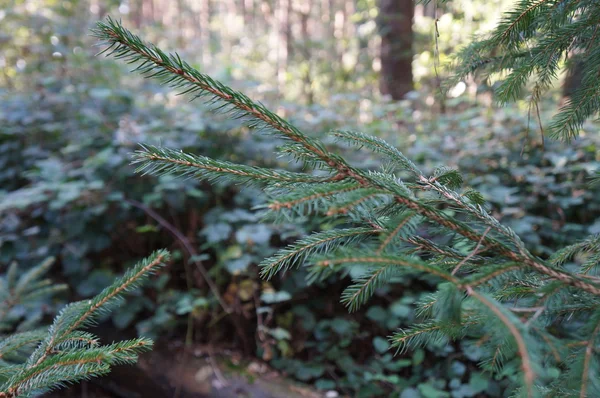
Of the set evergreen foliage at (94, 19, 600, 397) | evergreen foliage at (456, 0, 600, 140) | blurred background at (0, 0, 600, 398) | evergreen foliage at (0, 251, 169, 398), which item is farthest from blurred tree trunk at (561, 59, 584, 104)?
evergreen foliage at (0, 251, 169, 398)

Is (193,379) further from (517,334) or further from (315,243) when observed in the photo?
(517,334)

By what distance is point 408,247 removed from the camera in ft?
2.21

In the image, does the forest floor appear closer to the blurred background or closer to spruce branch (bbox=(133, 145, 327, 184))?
the blurred background

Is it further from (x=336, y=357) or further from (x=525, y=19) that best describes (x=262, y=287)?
(x=525, y=19)

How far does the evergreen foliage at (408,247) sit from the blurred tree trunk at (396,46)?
4085mm

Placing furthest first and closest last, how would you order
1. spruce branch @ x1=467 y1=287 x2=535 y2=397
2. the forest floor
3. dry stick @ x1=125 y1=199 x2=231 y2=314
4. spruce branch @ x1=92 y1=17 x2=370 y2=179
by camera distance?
dry stick @ x1=125 y1=199 x2=231 y2=314 < the forest floor < spruce branch @ x1=92 y1=17 x2=370 y2=179 < spruce branch @ x1=467 y1=287 x2=535 y2=397

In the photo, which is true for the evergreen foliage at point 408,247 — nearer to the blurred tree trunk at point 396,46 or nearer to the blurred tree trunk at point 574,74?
the blurred tree trunk at point 574,74

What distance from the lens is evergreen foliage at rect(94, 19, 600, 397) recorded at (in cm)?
46

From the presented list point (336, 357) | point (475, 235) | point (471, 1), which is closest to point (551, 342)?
point (475, 235)

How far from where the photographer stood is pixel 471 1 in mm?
4016

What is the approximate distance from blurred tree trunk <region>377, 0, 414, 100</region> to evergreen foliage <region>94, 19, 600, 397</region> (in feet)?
13.4

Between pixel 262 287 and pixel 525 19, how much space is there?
69.9 inches

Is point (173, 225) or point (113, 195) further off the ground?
point (113, 195)

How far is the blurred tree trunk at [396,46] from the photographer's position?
436cm
